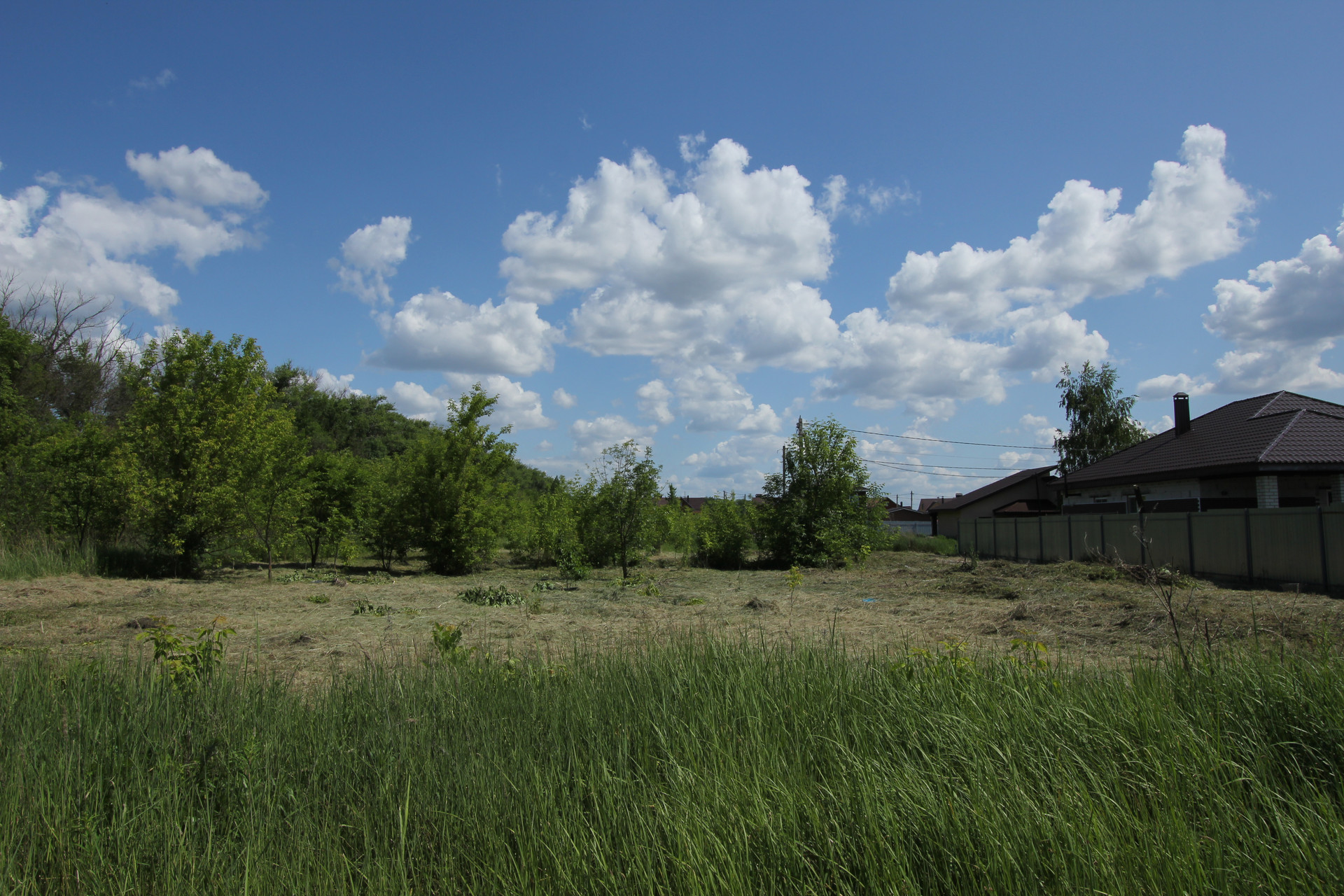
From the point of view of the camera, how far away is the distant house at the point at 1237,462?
1938 cm

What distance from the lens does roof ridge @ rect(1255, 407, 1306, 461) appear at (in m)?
19.3

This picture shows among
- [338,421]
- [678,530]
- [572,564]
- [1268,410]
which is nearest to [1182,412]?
[1268,410]

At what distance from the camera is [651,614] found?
11.4 meters

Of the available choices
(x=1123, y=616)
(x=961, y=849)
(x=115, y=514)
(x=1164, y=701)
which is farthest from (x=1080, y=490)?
(x=115, y=514)

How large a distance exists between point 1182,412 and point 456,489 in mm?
26493

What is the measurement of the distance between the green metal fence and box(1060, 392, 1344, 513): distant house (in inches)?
39.3

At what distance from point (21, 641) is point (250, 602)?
4726 mm

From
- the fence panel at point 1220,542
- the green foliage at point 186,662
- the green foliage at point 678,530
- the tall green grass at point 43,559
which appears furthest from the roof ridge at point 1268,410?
the tall green grass at point 43,559

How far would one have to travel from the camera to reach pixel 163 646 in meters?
4.54

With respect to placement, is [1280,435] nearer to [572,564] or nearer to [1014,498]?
[572,564]

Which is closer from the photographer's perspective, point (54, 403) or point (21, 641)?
point (21, 641)

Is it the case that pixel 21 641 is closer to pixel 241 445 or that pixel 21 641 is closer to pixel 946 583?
pixel 241 445

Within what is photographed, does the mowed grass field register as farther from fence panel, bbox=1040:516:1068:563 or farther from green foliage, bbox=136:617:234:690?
fence panel, bbox=1040:516:1068:563

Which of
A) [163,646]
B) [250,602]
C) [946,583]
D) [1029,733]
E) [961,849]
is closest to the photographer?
[961,849]
